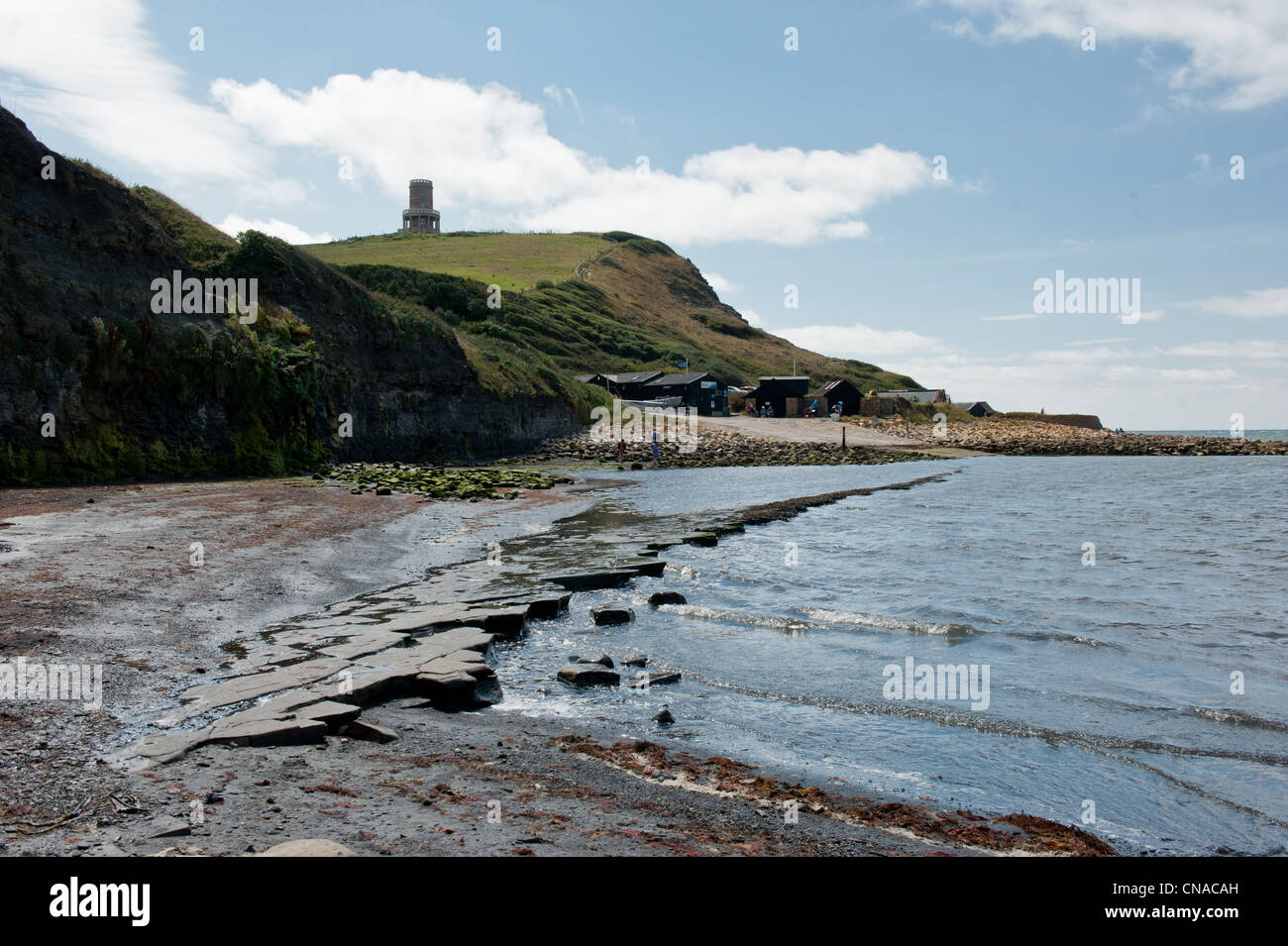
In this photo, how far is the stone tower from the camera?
596 ft

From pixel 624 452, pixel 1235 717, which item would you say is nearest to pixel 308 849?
pixel 1235 717

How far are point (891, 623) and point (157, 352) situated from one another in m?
28.8

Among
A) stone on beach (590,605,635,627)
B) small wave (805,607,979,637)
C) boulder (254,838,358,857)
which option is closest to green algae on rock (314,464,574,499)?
stone on beach (590,605,635,627)

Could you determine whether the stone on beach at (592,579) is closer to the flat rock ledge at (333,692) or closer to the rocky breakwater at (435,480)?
the flat rock ledge at (333,692)

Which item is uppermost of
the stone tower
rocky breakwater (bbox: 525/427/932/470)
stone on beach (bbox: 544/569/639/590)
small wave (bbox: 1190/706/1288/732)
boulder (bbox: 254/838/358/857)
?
the stone tower

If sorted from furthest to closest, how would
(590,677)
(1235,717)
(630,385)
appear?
(630,385) < (590,677) < (1235,717)

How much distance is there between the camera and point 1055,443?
293 ft

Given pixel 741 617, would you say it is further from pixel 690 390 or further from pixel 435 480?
pixel 690 390

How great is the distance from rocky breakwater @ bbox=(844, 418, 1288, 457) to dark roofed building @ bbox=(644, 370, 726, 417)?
17715 millimetres

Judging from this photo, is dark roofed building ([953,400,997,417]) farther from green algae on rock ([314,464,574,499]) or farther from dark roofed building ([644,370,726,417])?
green algae on rock ([314,464,574,499])

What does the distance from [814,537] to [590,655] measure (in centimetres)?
1498
